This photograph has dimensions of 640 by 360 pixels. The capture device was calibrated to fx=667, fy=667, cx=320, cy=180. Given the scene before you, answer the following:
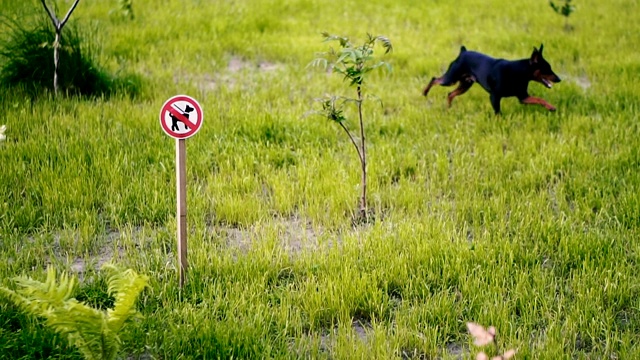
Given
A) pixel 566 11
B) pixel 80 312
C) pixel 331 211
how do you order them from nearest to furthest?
1. pixel 80 312
2. pixel 331 211
3. pixel 566 11

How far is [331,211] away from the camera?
15.6 feet

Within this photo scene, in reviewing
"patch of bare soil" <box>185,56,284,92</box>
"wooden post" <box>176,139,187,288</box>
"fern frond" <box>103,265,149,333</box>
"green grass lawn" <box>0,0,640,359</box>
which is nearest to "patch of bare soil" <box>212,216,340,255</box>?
"green grass lawn" <box>0,0,640,359</box>

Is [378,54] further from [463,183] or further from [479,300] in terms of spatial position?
[479,300]

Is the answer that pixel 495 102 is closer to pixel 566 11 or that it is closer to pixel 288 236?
pixel 288 236

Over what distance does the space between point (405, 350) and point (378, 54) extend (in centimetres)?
575

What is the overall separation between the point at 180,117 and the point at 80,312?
3.94 feet

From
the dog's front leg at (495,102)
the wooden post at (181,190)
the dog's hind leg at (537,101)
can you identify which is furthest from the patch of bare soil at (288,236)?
the dog's hind leg at (537,101)

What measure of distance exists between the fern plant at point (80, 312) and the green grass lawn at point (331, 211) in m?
0.32

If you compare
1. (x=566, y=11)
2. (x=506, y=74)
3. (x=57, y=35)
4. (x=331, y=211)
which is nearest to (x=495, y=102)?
(x=506, y=74)

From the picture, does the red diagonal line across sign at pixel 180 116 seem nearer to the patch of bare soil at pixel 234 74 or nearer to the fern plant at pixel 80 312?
the fern plant at pixel 80 312

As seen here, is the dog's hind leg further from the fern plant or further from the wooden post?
the fern plant

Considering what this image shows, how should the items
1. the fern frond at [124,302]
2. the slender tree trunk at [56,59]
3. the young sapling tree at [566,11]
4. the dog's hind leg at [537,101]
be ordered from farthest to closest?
the young sapling tree at [566,11]
the dog's hind leg at [537,101]
the slender tree trunk at [56,59]
the fern frond at [124,302]

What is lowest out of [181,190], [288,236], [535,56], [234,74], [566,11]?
[288,236]

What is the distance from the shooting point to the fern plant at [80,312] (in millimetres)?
2775
